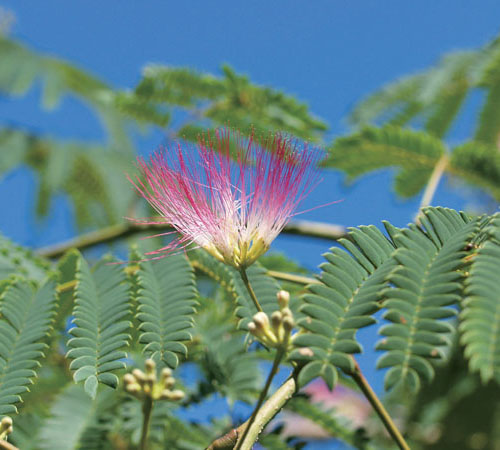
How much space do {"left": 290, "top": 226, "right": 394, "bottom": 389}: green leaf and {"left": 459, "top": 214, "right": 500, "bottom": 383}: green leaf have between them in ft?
0.47

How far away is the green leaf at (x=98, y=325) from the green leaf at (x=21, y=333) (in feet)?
0.32

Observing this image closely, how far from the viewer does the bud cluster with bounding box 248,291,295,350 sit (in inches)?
36.5

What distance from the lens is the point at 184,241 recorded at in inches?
54.5

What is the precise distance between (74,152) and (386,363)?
4.39m

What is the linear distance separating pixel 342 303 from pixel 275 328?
0.14 m

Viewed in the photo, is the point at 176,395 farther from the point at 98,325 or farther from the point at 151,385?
the point at 98,325

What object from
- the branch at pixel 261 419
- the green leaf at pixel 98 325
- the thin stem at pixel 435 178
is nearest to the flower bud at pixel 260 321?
the branch at pixel 261 419

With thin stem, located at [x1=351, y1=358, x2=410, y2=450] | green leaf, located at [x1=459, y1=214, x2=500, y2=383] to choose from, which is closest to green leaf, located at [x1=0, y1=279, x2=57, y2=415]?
thin stem, located at [x1=351, y1=358, x2=410, y2=450]

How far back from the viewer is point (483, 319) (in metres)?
0.85

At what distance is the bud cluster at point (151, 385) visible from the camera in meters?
0.87

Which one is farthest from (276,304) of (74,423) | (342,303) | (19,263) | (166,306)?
(19,263)

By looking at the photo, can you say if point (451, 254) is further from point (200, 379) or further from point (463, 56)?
point (463, 56)

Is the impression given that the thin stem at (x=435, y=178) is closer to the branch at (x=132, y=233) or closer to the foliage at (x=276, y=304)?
the foliage at (x=276, y=304)

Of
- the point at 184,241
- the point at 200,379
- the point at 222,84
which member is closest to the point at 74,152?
the point at 222,84
